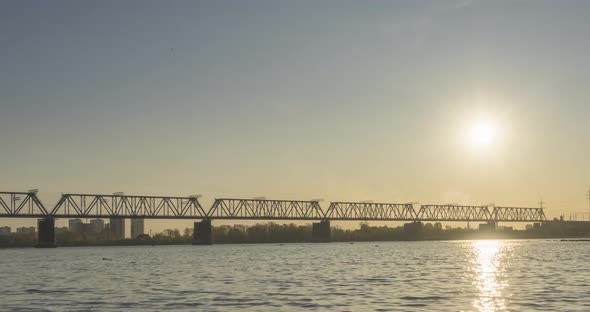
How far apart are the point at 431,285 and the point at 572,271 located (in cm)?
2445

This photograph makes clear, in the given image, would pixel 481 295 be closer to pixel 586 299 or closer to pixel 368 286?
pixel 586 299

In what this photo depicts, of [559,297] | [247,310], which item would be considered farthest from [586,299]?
[247,310]

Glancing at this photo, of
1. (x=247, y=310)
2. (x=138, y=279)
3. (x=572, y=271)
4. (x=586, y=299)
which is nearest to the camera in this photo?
(x=247, y=310)

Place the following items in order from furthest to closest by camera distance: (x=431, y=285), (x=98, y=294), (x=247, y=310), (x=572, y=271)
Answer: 1. (x=572, y=271)
2. (x=431, y=285)
3. (x=98, y=294)
4. (x=247, y=310)

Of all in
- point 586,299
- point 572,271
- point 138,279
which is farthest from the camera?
point 572,271

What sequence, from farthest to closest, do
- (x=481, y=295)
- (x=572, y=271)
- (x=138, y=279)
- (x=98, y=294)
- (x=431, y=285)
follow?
(x=572, y=271) → (x=138, y=279) → (x=431, y=285) → (x=98, y=294) → (x=481, y=295)

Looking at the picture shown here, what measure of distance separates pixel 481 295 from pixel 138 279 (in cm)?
3293

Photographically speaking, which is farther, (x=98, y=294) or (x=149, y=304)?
(x=98, y=294)

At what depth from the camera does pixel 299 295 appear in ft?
167

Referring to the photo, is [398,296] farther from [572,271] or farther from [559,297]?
[572,271]

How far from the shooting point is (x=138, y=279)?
230 ft

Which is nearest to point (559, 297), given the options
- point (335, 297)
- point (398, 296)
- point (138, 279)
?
point (398, 296)

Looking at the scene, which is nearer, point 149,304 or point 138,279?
point 149,304

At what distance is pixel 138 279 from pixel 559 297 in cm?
3772
